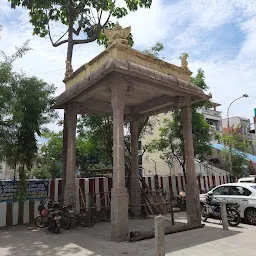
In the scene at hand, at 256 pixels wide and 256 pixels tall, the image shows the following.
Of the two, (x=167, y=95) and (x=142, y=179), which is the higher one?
(x=167, y=95)

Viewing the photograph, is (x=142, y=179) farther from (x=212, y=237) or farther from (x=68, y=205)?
(x=212, y=237)

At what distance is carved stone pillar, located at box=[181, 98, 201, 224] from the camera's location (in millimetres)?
9602

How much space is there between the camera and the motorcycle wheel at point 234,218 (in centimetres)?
967

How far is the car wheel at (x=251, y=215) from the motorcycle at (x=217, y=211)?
59 cm

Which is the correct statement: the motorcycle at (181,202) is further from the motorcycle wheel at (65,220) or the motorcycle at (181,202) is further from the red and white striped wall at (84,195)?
the motorcycle wheel at (65,220)

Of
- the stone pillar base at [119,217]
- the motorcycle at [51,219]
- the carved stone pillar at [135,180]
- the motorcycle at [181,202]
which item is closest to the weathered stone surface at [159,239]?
the stone pillar base at [119,217]

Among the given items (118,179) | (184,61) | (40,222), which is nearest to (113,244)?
(118,179)

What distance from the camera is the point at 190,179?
32.7 ft

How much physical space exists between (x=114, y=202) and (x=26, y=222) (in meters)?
4.90

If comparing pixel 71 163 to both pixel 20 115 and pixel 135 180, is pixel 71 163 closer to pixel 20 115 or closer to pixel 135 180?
pixel 20 115

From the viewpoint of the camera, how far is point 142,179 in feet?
45.5

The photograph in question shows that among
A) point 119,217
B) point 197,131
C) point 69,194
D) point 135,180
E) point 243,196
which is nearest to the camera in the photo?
point 119,217

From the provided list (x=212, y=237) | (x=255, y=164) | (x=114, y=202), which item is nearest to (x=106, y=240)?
(x=114, y=202)

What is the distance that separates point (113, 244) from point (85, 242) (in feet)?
3.03
